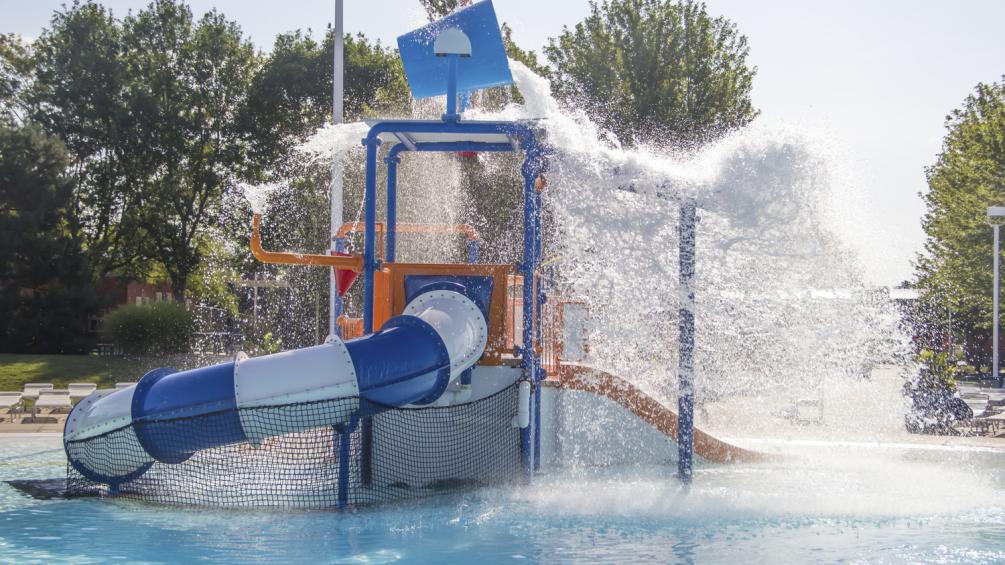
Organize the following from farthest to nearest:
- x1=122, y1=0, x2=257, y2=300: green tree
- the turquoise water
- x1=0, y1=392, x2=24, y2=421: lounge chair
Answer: x1=122, y1=0, x2=257, y2=300: green tree < x1=0, y1=392, x2=24, y2=421: lounge chair < the turquoise water

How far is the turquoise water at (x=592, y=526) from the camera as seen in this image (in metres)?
6.89

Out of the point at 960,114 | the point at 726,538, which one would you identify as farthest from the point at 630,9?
the point at 726,538

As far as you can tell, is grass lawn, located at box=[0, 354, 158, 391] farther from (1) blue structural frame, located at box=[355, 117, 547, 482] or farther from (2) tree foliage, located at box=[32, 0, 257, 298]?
(1) blue structural frame, located at box=[355, 117, 547, 482]

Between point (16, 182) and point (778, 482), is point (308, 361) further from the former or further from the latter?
point (16, 182)

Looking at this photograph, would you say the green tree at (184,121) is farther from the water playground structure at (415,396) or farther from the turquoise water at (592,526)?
the turquoise water at (592,526)

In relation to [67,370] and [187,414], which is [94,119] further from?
[187,414]

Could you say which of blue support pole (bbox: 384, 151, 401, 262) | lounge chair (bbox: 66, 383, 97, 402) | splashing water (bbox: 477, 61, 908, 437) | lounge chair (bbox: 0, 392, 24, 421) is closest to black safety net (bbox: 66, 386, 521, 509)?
splashing water (bbox: 477, 61, 908, 437)

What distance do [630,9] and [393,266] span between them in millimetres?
21861

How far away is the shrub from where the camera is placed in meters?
27.5

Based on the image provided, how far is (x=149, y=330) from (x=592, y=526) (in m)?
22.3

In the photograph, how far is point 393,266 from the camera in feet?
31.0

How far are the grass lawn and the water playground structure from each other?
14.7 m

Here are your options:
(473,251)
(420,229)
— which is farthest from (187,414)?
(473,251)

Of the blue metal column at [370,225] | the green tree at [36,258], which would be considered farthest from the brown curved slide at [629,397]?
the green tree at [36,258]
